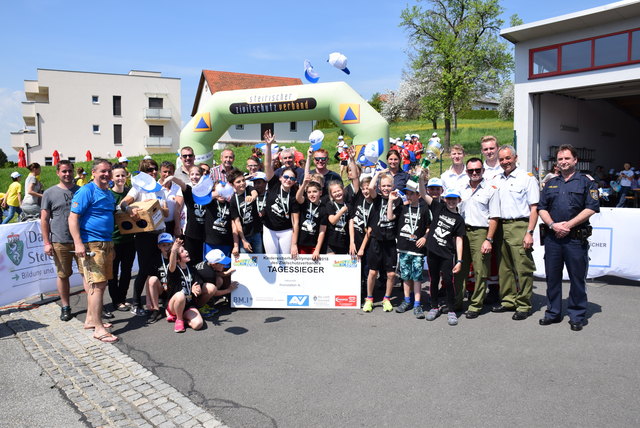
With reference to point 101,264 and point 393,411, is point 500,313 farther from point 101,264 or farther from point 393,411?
point 101,264

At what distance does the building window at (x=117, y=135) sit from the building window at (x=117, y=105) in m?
1.47

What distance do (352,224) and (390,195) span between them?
65cm

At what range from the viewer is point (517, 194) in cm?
557

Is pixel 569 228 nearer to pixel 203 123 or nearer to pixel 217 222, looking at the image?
pixel 217 222

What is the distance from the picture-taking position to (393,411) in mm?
3512

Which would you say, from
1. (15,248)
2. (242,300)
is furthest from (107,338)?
(15,248)

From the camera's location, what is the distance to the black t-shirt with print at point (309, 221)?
6141mm

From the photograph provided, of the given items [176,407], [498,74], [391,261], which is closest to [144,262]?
[176,407]

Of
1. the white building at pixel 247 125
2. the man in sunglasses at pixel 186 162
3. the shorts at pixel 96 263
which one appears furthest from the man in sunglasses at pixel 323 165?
the white building at pixel 247 125

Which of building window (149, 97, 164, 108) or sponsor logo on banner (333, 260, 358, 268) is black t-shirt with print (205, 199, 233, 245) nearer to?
sponsor logo on banner (333, 260, 358, 268)

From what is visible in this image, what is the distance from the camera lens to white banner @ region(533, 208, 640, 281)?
7.11 meters

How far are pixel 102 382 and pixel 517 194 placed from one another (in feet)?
15.4

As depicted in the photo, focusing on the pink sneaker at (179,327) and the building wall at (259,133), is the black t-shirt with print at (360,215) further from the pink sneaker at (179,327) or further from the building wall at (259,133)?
the building wall at (259,133)

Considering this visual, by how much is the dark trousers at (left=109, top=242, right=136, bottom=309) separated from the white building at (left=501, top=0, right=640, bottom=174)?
1334cm
